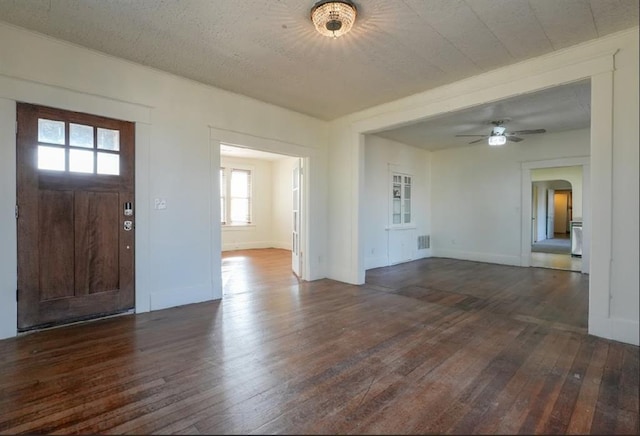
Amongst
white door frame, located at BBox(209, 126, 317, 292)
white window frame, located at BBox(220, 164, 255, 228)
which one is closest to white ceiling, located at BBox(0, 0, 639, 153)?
white door frame, located at BBox(209, 126, 317, 292)

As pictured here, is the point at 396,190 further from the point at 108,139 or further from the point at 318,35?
the point at 108,139

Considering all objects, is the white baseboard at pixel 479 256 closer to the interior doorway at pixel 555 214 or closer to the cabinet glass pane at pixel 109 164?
the interior doorway at pixel 555 214

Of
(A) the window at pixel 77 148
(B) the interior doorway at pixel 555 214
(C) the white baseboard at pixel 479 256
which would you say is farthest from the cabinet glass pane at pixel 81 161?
(B) the interior doorway at pixel 555 214

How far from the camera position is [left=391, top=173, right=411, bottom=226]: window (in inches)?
274

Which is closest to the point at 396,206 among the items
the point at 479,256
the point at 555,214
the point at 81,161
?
the point at 479,256

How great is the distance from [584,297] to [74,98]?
21.4 ft

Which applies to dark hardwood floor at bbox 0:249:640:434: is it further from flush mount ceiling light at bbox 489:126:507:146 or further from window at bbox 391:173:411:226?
window at bbox 391:173:411:226

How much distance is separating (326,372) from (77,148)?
3.21m

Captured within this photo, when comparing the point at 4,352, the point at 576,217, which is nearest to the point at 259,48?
the point at 4,352

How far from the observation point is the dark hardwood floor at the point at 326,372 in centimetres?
175

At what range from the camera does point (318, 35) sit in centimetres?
286

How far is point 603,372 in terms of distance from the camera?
2281 mm

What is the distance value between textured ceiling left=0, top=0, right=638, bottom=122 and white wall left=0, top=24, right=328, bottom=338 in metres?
0.21

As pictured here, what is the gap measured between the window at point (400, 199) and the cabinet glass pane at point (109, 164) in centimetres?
510
